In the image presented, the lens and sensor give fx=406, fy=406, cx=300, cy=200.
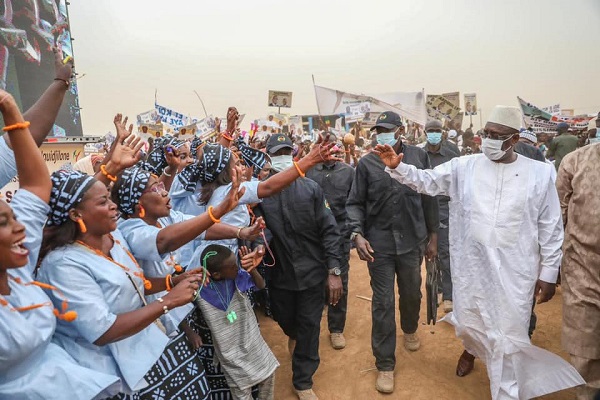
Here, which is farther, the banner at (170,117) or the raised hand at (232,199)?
the banner at (170,117)

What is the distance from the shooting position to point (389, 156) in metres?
3.35

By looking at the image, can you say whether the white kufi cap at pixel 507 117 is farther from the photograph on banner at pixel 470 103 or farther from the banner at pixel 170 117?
the photograph on banner at pixel 470 103

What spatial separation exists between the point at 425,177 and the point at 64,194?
2.68 meters

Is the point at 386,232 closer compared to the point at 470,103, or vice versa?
the point at 386,232

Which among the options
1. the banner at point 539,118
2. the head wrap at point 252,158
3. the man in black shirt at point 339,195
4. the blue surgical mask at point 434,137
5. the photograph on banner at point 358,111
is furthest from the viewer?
the photograph on banner at point 358,111

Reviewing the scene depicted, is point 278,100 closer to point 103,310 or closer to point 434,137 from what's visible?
point 434,137

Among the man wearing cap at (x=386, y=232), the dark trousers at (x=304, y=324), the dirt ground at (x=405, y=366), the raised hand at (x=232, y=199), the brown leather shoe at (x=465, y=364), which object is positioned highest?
the raised hand at (x=232, y=199)

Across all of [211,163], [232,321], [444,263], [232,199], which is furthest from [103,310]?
[444,263]

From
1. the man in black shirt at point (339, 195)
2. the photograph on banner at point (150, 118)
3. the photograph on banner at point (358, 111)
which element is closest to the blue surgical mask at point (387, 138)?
the man in black shirt at point (339, 195)

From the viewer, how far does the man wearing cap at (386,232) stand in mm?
3684

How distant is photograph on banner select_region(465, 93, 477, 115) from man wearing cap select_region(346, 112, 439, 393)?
Result: 11.8m

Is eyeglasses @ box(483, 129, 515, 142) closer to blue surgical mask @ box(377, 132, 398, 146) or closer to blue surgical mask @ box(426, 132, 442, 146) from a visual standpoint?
blue surgical mask @ box(377, 132, 398, 146)

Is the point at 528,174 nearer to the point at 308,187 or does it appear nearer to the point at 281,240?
the point at 308,187

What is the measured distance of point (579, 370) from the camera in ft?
9.68
